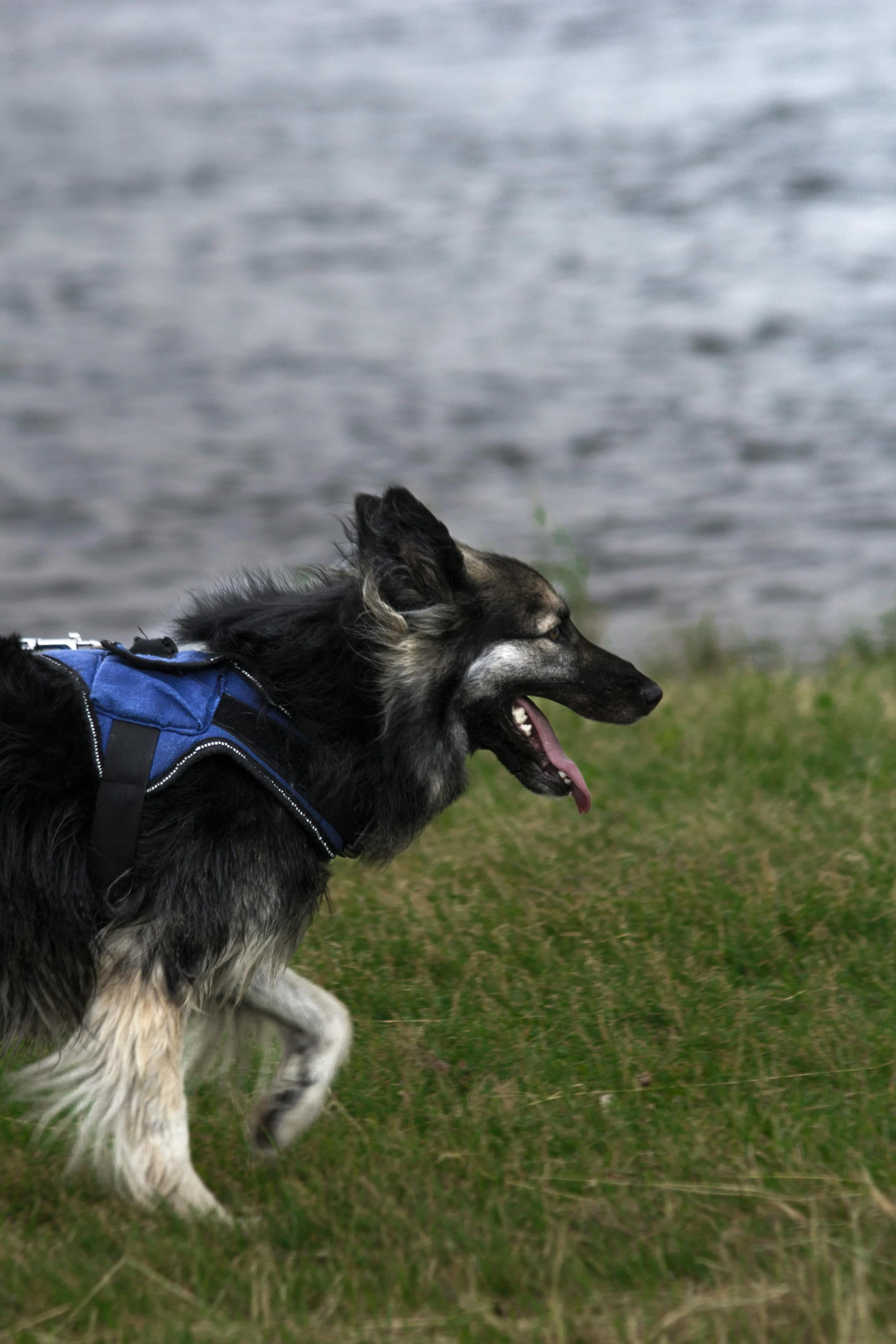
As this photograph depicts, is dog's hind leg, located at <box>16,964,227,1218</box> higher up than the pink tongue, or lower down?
lower down

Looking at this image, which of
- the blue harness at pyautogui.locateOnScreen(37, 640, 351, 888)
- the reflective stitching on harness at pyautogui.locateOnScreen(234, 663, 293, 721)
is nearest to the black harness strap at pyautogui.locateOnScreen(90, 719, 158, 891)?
the blue harness at pyautogui.locateOnScreen(37, 640, 351, 888)

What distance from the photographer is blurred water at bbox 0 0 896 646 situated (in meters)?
12.8

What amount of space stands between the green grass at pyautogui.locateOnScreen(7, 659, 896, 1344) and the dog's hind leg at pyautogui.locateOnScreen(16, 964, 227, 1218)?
0.35 ft

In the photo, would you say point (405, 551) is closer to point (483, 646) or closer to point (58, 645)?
point (483, 646)

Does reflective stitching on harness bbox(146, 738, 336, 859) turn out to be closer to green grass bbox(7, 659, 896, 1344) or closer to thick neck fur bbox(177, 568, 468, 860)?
thick neck fur bbox(177, 568, 468, 860)

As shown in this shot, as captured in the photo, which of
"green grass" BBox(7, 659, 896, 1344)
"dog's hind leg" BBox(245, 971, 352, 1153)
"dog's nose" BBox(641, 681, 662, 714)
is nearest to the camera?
"green grass" BBox(7, 659, 896, 1344)

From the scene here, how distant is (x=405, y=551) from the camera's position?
4285mm

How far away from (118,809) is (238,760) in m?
0.31

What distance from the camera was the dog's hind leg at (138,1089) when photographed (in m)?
4.01

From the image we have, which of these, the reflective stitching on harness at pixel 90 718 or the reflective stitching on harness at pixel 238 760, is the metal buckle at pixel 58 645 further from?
the reflective stitching on harness at pixel 238 760

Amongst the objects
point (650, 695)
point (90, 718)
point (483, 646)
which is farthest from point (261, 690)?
point (650, 695)

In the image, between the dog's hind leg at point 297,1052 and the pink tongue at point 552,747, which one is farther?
the pink tongue at point 552,747

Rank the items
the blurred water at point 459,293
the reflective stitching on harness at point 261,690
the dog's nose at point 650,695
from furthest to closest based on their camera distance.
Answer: the blurred water at point 459,293
the dog's nose at point 650,695
the reflective stitching on harness at point 261,690

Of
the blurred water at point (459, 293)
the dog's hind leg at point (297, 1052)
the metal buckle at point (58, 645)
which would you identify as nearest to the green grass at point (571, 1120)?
the dog's hind leg at point (297, 1052)
